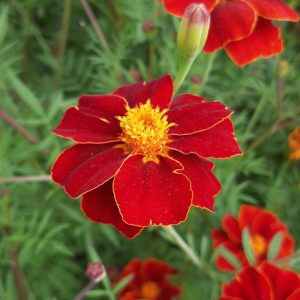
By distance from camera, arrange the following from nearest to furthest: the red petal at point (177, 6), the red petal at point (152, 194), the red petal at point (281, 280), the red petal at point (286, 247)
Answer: the red petal at point (152, 194) → the red petal at point (281, 280) → the red petal at point (177, 6) → the red petal at point (286, 247)

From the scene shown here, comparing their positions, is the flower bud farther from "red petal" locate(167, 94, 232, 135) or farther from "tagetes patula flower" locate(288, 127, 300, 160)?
"tagetes patula flower" locate(288, 127, 300, 160)

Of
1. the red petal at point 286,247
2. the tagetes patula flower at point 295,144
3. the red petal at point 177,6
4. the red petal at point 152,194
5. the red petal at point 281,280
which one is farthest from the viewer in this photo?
the tagetes patula flower at point 295,144

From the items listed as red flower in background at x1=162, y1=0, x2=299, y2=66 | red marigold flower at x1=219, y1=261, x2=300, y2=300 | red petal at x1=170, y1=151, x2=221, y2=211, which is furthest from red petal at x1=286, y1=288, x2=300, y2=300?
red flower in background at x1=162, y1=0, x2=299, y2=66

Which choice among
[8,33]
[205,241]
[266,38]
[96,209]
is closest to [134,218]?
[96,209]

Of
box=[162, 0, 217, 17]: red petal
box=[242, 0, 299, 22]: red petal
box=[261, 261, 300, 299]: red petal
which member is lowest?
box=[261, 261, 300, 299]: red petal

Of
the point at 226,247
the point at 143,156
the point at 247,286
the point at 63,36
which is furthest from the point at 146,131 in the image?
the point at 63,36

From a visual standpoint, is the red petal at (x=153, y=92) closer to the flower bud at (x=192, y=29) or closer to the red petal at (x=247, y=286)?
the flower bud at (x=192, y=29)

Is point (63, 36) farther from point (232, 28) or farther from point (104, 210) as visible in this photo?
point (104, 210)

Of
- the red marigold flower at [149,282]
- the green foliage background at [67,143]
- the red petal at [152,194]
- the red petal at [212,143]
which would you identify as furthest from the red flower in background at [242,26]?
the red marigold flower at [149,282]
